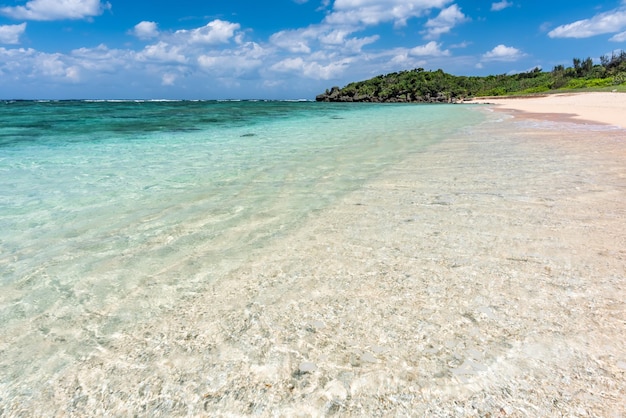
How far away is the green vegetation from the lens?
64188 mm

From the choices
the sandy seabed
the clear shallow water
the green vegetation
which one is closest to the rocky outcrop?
the green vegetation

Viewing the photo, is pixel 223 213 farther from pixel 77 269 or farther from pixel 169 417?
pixel 169 417

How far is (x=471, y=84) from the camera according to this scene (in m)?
105

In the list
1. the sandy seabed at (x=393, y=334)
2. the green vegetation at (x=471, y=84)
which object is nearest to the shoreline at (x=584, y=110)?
the sandy seabed at (x=393, y=334)

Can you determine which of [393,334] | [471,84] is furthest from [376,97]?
[393,334]

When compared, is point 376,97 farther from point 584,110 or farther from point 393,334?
point 393,334

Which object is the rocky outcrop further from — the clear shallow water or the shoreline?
the clear shallow water

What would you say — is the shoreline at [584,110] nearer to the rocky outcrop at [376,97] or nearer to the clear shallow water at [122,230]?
the clear shallow water at [122,230]

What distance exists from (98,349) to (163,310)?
0.44m

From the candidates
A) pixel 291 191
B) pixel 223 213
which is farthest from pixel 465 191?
pixel 223 213

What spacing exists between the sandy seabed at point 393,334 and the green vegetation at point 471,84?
217ft

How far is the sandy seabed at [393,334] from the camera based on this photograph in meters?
1.63

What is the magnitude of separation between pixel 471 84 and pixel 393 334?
118801 mm

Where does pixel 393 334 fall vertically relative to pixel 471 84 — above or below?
below
